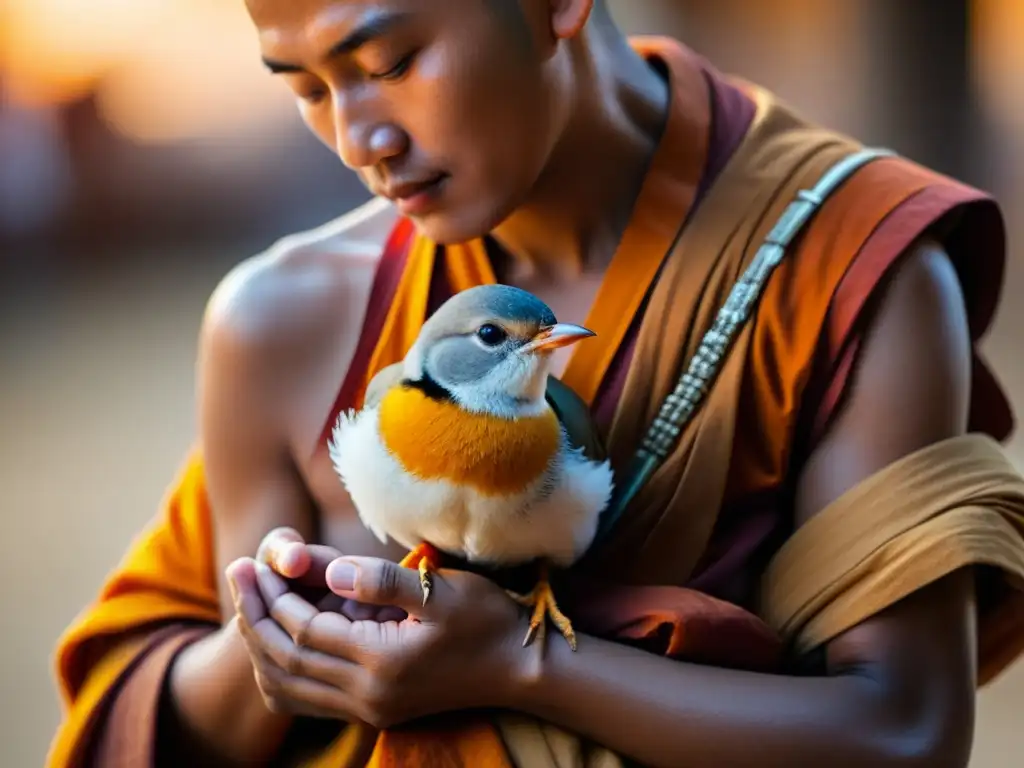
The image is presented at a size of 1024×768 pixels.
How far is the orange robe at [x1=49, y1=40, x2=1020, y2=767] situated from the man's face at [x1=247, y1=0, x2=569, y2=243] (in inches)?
4.3

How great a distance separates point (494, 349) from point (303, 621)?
221mm

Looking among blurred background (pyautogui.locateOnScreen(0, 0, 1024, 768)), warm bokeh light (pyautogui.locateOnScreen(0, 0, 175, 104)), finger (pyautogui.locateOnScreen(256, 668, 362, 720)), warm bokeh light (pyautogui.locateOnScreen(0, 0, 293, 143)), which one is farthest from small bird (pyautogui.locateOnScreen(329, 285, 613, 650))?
warm bokeh light (pyautogui.locateOnScreen(0, 0, 175, 104))

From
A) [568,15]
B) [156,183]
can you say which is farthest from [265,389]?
[156,183]

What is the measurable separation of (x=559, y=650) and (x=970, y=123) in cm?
135

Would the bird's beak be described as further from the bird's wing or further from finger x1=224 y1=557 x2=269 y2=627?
finger x1=224 y1=557 x2=269 y2=627

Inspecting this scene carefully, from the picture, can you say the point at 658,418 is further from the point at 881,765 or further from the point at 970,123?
the point at 970,123

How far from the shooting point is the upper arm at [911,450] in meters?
0.76

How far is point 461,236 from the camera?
31.3 inches

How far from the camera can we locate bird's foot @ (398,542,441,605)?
73cm

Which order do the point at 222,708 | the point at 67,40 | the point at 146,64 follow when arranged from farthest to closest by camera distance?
1. the point at 146,64
2. the point at 67,40
3. the point at 222,708

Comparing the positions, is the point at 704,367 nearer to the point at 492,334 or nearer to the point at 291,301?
the point at 492,334

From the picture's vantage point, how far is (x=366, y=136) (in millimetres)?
751

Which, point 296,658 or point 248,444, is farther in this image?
point 248,444

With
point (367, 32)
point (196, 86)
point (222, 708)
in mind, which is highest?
point (367, 32)
